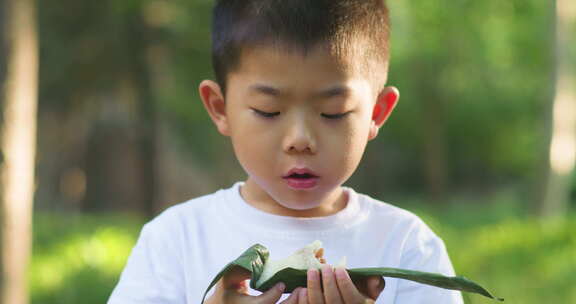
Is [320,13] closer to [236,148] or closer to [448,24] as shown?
[236,148]

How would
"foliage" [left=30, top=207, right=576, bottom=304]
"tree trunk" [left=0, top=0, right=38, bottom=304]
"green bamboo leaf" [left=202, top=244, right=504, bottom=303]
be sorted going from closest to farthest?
"green bamboo leaf" [left=202, top=244, right=504, bottom=303] < "tree trunk" [left=0, top=0, right=38, bottom=304] < "foliage" [left=30, top=207, right=576, bottom=304]

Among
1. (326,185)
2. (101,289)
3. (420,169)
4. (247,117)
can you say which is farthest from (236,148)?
(420,169)

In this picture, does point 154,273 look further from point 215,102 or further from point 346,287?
point 346,287

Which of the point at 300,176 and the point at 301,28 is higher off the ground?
the point at 301,28

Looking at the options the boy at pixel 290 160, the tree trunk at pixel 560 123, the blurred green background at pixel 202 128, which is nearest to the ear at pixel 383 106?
the boy at pixel 290 160

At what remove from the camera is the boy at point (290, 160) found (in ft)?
6.19

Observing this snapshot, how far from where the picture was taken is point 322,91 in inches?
74.0

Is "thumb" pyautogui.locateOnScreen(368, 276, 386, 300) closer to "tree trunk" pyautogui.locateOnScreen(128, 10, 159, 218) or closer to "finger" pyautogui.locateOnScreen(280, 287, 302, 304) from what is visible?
"finger" pyautogui.locateOnScreen(280, 287, 302, 304)

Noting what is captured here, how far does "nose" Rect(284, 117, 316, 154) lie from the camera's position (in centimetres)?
185

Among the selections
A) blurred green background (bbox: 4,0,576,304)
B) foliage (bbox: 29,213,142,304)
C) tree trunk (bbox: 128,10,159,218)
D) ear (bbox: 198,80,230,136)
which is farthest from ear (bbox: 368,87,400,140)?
tree trunk (bbox: 128,10,159,218)

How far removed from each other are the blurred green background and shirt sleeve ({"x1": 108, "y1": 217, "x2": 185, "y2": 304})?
79 cm

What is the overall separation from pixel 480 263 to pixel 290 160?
16.8 feet

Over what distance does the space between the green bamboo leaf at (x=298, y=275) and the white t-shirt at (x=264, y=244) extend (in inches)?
13.2

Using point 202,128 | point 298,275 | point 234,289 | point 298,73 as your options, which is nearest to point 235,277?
point 234,289
